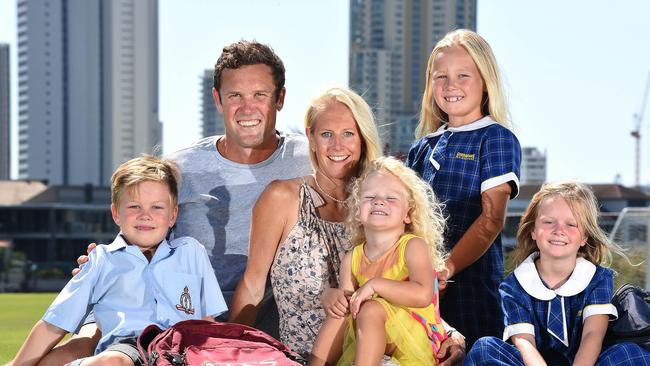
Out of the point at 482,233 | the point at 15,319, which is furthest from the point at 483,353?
the point at 15,319

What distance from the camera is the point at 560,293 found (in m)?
3.36

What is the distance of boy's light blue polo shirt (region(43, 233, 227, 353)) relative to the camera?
138 inches

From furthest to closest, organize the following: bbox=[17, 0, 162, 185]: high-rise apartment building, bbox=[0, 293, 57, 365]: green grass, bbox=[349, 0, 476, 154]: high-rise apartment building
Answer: bbox=[349, 0, 476, 154]: high-rise apartment building
bbox=[17, 0, 162, 185]: high-rise apartment building
bbox=[0, 293, 57, 365]: green grass

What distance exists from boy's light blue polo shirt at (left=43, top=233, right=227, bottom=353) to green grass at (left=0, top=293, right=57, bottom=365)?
5560mm

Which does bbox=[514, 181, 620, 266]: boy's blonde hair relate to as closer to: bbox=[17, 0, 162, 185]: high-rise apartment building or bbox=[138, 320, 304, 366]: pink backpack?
bbox=[138, 320, 304, 366]: pink backpack

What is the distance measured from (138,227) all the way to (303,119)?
76 centimetres

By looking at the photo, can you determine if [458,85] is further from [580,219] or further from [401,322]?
[401,322]

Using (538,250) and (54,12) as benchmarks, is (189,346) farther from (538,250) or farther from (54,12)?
(54,12)

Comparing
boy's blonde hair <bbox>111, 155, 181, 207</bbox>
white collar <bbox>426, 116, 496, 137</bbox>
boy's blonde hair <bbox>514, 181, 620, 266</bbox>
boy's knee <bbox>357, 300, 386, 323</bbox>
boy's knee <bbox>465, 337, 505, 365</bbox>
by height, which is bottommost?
boy's knee <bbox>465, 337, 505, 365</bbox>

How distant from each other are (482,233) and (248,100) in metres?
1.21

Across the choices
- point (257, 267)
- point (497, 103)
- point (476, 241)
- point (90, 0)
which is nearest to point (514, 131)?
point (497, 103)

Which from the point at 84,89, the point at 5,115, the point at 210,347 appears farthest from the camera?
the point at 5,115

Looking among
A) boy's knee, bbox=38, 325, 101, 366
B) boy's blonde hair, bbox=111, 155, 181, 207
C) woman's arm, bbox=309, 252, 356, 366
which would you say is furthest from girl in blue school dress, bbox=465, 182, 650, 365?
boy's knee, bbox=38, 325, 101, 366

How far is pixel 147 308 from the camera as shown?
3562mm
